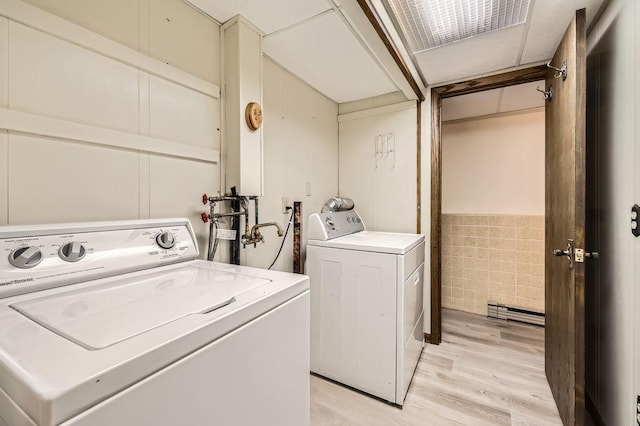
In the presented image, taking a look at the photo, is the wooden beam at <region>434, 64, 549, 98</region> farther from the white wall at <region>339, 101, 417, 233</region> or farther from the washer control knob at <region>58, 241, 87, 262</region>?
the washer control knob at <region>58, 241, 87, 262</region>

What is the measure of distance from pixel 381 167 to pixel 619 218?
1598 millimetres

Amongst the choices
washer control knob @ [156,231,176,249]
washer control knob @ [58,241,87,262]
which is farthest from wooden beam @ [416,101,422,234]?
washer control knob @ [58,241,87,262]

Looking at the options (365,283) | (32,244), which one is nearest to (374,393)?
(365,283)

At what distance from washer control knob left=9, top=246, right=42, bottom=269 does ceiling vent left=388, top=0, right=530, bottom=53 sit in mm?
1771

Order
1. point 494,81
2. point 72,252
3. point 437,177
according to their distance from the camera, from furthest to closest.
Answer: point 437,177, point 494,81, point 72,252

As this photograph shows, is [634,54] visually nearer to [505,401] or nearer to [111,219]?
[505,401]

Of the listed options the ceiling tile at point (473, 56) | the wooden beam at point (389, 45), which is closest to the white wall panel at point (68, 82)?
the wooden beam at point (389, 45)

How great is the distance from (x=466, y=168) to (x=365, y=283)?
223cm

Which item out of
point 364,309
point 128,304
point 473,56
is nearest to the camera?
point 128,304

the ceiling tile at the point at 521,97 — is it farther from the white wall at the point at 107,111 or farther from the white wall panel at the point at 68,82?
the white wall panel at the point at 68,82

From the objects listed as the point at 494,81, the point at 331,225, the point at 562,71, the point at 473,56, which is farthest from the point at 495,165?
the point at 331,225

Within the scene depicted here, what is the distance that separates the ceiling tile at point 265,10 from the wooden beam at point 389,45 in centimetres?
23

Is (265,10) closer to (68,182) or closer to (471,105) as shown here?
(68,182)

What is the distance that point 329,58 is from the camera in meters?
1.92
